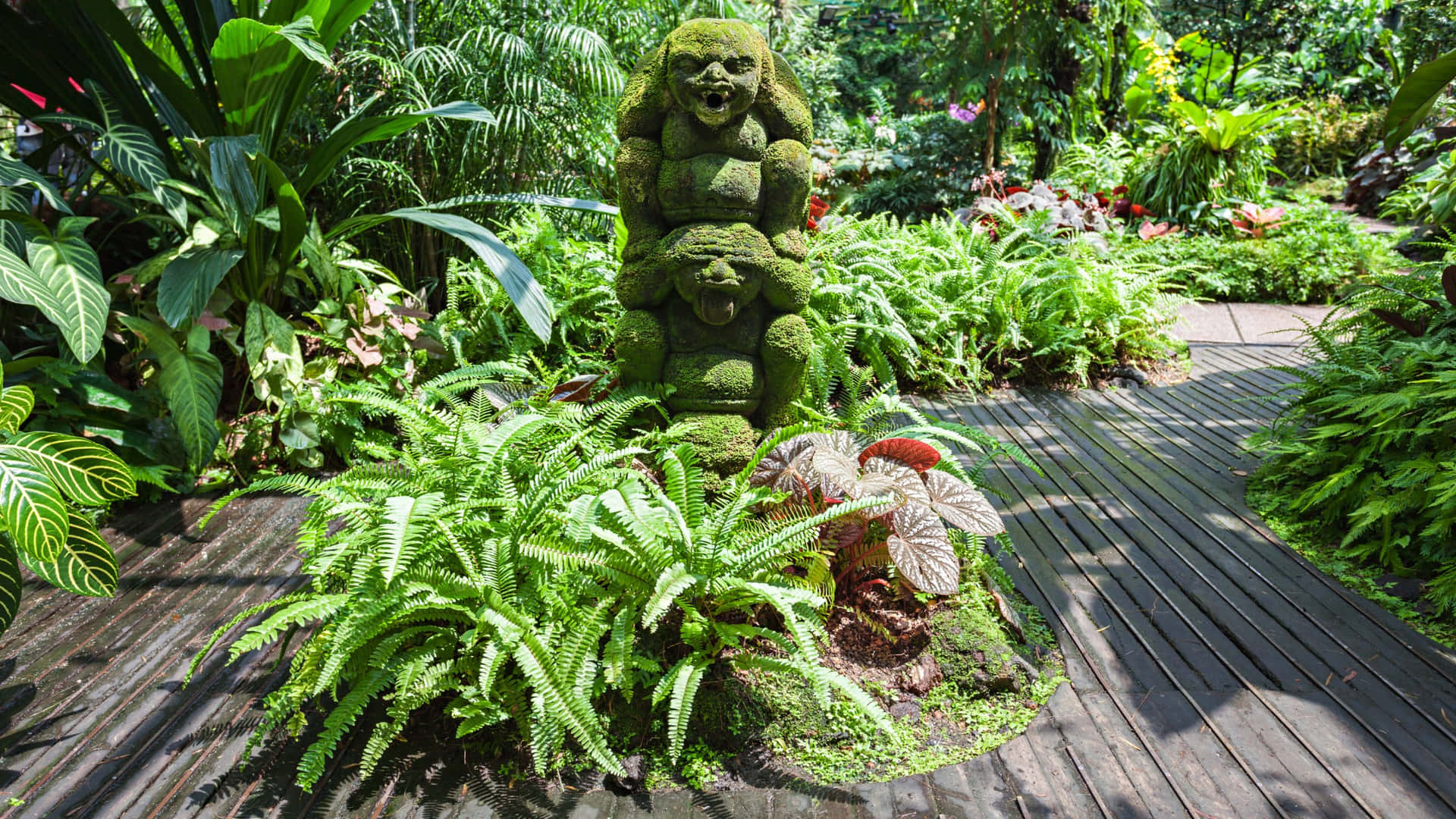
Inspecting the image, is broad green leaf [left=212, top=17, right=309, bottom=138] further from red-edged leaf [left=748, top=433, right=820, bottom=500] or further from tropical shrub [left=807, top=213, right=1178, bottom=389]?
tropical shrub [left=807, top=213, right=1178, bottom=389]

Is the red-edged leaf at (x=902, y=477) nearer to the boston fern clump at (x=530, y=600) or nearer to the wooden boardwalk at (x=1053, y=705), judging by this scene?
the boston fern clump at (x=530, y=600)

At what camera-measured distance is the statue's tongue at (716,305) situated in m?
2.88

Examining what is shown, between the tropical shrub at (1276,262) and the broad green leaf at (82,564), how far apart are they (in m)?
6.59

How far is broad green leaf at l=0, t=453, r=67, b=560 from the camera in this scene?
1921 mm

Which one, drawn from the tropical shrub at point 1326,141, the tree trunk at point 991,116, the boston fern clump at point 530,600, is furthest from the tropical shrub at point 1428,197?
the boston fern clump at point 530,600

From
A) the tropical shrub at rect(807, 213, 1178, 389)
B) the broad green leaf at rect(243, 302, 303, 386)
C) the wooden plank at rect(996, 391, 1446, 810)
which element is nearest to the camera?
the wooden plank at rect(996, 391, 1446, 810)

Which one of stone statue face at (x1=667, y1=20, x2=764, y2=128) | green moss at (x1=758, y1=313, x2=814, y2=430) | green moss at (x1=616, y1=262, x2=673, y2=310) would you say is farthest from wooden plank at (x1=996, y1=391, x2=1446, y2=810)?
stone statue face at (x1=667, y1=20, x2=764, y2=128)

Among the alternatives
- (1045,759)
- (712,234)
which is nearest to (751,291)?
(712,234)

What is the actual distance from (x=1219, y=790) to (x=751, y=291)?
197cm

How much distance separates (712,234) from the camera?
2859 millimetres

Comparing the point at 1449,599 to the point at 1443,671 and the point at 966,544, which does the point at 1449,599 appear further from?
the point at 966,544

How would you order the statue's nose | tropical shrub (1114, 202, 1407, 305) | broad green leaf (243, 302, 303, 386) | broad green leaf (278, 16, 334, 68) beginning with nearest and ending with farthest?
1. the statue's nose
2. broad green leaf (278, 16, 334, 68)
3. broad green leaf (243, 302, 303, 386)
4. tropical shrub (1114, 202, 1407, 305)

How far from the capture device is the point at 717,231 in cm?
287

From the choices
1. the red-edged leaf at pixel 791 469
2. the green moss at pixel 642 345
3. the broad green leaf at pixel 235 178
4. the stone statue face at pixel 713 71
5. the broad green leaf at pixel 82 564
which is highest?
the stone statue face at pixel 713 71
